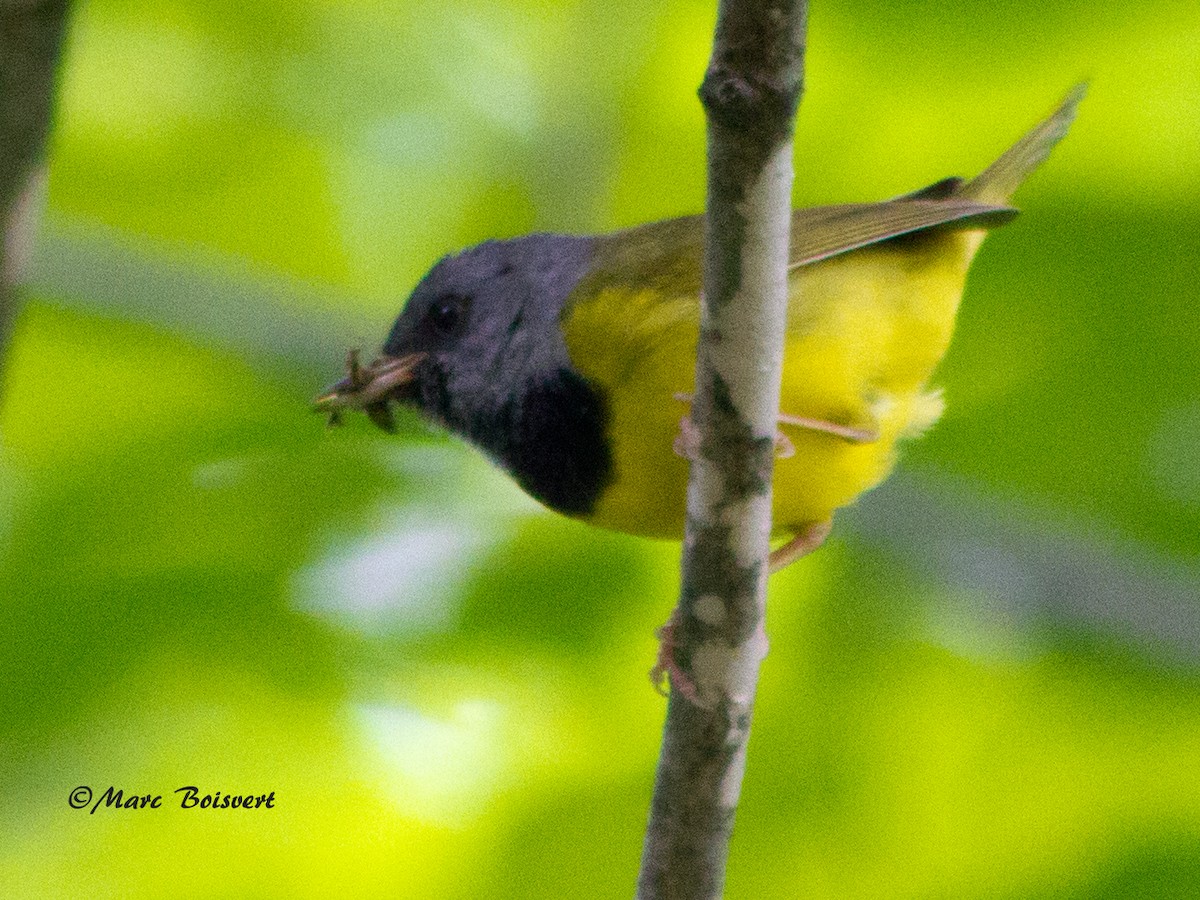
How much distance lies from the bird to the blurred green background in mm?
764

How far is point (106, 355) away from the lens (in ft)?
19.4

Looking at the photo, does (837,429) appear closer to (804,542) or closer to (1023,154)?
(804,542)

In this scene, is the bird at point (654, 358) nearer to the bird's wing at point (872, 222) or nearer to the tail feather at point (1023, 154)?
the bird's wing at point (872, 222)

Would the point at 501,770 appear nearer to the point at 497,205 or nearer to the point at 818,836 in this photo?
the point at 818,836

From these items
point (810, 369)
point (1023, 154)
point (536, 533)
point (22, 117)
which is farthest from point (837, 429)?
point (22, 117)

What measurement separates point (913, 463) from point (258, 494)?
248 cm

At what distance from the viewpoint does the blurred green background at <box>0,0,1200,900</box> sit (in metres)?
4.92

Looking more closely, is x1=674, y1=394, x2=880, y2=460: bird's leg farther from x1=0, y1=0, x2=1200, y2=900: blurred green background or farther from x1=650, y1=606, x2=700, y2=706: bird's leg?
x1=0, y1=0, x2=1200, y2=900: blurred green background

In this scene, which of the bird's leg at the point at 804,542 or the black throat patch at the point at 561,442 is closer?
the black throat patch at the point at 561,442

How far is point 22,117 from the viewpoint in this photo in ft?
6.77

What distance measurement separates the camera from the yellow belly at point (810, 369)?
155 inches

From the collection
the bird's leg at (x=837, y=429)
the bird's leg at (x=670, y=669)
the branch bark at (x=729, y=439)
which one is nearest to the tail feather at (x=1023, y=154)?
the bird's leg at (x=837, y=429)

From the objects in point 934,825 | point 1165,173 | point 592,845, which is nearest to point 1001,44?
point 1165,173

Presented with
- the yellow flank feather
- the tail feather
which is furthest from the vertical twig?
the tail feather
